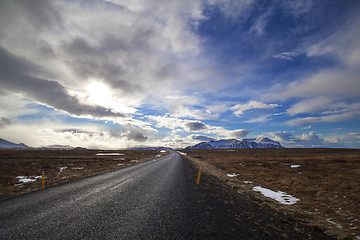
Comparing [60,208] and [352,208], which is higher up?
[60,208]

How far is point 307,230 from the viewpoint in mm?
5945

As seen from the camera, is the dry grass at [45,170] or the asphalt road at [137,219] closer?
the asphalt road at [137,219]

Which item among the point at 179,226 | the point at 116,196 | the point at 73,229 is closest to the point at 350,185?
the point at 179,226

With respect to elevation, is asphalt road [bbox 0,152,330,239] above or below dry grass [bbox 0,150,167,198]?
above

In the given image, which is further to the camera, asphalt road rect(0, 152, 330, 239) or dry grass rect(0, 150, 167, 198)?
dry grass rect(0, 150, 167, 198)

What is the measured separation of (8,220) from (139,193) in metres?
5.26

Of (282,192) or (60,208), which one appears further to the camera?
(282,192)

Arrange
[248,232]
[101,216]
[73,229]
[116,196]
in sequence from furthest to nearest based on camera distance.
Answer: [116,196]
[101,216]
[248,232]
[73,229]

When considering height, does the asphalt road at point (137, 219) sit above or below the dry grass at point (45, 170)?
above

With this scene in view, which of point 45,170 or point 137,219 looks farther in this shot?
point 45,170

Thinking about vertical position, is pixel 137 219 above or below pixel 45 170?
above

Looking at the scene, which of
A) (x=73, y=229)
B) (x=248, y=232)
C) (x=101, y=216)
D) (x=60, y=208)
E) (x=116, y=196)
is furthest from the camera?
(x=116, y=196)

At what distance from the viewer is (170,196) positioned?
8.72 meters

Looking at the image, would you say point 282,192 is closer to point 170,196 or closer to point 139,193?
point 170,196
